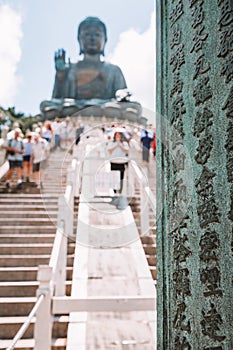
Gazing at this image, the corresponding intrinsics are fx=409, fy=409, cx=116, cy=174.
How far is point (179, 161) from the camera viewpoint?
165 centimetres

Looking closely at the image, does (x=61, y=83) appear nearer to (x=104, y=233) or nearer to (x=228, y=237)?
(x=104, y=233)

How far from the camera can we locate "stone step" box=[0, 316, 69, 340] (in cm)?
389

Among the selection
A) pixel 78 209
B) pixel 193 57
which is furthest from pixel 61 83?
pixel 193 57

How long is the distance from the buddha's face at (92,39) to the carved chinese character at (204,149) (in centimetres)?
1610

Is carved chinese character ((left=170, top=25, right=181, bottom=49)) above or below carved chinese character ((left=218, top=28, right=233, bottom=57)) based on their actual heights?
above

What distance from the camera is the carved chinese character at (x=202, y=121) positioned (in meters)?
1.47

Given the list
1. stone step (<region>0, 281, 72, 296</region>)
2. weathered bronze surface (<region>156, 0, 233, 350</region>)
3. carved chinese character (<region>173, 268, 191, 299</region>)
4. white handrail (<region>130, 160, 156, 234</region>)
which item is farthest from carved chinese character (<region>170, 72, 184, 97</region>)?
white handrail (<region>130, 160, 156, 234</region>)

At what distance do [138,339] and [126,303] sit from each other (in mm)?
624

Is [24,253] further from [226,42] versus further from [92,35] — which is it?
[92,35]

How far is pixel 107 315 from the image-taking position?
4.43 m

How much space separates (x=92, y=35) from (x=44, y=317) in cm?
1495

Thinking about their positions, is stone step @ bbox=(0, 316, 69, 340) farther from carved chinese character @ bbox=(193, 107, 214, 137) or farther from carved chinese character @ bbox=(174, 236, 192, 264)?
carved chinese character @ bbox=(193, 107, 214, 137)

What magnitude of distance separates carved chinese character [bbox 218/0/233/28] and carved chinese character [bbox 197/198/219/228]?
0.61m

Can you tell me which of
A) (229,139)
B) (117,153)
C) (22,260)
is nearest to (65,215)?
(22,260)
